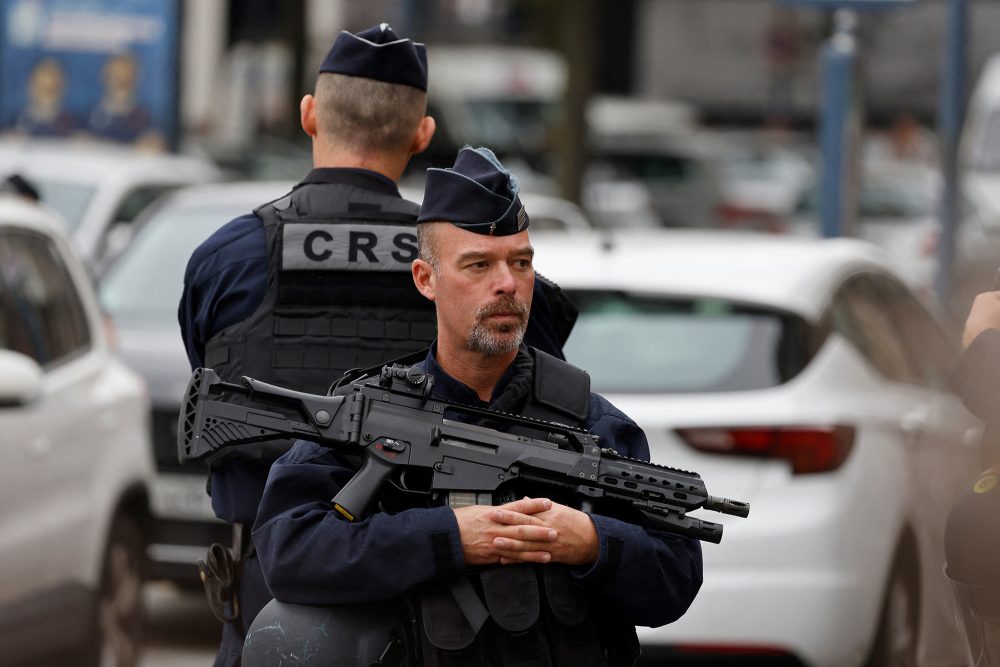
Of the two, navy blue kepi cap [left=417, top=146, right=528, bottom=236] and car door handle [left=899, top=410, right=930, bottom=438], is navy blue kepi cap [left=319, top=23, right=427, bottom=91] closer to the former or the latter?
navy blue kepi cap [left=417, top=146, right=528, bottom=236]

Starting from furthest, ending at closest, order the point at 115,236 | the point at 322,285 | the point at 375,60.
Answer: the point at 115,236 < the point at 375,60 < the point at 322,285

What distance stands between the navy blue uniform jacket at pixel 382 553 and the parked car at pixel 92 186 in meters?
7.81

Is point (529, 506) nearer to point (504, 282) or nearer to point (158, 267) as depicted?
point (504, 282)

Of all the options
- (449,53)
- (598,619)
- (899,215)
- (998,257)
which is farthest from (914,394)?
(449,53)

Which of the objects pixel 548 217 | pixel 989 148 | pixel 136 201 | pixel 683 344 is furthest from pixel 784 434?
pixel 989 148

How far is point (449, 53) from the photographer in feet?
122

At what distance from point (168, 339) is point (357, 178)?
15.0 feet

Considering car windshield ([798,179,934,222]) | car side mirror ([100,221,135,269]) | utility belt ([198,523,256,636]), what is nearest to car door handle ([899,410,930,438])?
utility belt ([198,523,256,636])

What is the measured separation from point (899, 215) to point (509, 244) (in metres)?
22.0

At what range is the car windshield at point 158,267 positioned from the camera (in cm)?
920

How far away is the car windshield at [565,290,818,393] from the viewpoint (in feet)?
20.6

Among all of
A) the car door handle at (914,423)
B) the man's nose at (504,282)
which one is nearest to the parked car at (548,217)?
the car door handle at (914,423)

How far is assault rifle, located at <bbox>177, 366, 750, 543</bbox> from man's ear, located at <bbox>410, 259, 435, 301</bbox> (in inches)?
7.5

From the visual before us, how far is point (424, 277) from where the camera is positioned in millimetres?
3654
